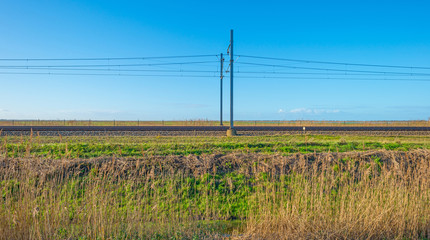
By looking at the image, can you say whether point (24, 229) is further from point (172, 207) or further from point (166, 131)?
point (166, 131)

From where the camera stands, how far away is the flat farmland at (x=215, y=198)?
4926 mm

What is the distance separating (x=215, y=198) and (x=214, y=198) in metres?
0.03

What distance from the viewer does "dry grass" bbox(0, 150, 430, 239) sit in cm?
492

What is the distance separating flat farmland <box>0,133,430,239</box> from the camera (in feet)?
16.2

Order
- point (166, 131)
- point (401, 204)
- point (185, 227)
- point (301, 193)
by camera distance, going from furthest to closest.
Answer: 1. point (166, 131)
2. point (301, 193)
3. point (401, 204)
4. point (185, 227)

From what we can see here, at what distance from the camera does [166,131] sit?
21453 millimetres

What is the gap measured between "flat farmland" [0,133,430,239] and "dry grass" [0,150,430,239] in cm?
3

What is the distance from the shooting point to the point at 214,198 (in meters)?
6.67

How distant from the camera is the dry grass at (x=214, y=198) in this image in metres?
4.92

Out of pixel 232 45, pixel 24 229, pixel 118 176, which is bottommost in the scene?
pixel 24 229

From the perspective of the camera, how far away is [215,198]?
6.68m

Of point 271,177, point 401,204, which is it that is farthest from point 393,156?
point 271,177

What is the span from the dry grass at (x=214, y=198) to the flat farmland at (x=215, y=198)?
0.03 m

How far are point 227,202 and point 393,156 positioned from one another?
568 cm
